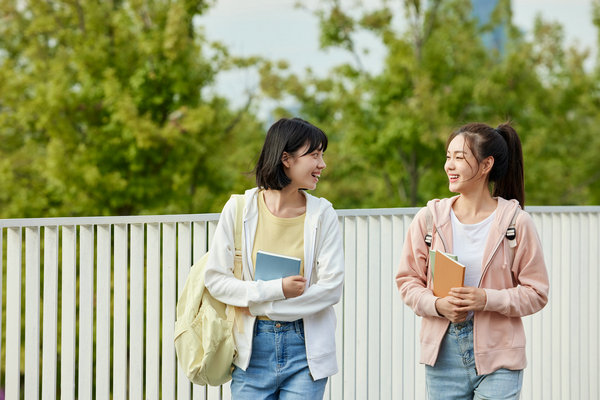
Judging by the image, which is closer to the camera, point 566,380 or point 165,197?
point 566,380

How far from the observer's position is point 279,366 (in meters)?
2.43

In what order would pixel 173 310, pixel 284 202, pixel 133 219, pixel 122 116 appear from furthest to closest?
pixel 122 116
pixel 173 310
pixel 133 219
pixel 284 202

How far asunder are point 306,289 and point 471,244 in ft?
2.05

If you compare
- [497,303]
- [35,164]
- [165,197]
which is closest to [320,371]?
[497,303]

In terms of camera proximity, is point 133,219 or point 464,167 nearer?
point 464,167

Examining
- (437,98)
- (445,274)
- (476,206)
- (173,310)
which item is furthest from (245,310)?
(437,98)

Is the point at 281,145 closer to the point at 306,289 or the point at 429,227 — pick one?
the point at 306,289

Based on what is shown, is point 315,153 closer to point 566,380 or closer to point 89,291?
point 89,291

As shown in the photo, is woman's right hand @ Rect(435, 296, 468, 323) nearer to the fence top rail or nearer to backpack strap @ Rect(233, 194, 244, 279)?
backpack strap @ Rect(233, 194, 244, 279)

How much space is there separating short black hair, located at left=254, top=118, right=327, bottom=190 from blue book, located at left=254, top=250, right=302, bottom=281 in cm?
26

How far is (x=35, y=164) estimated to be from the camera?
1709 cm

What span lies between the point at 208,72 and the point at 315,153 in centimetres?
1558

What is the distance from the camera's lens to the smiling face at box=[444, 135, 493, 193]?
2.60 metres

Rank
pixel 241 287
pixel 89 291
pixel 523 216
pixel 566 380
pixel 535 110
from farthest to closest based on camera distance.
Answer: pixel 535 110 < pixel 566 380 < pixel 89 291 < pixel 523 216 < pixel 241 287
